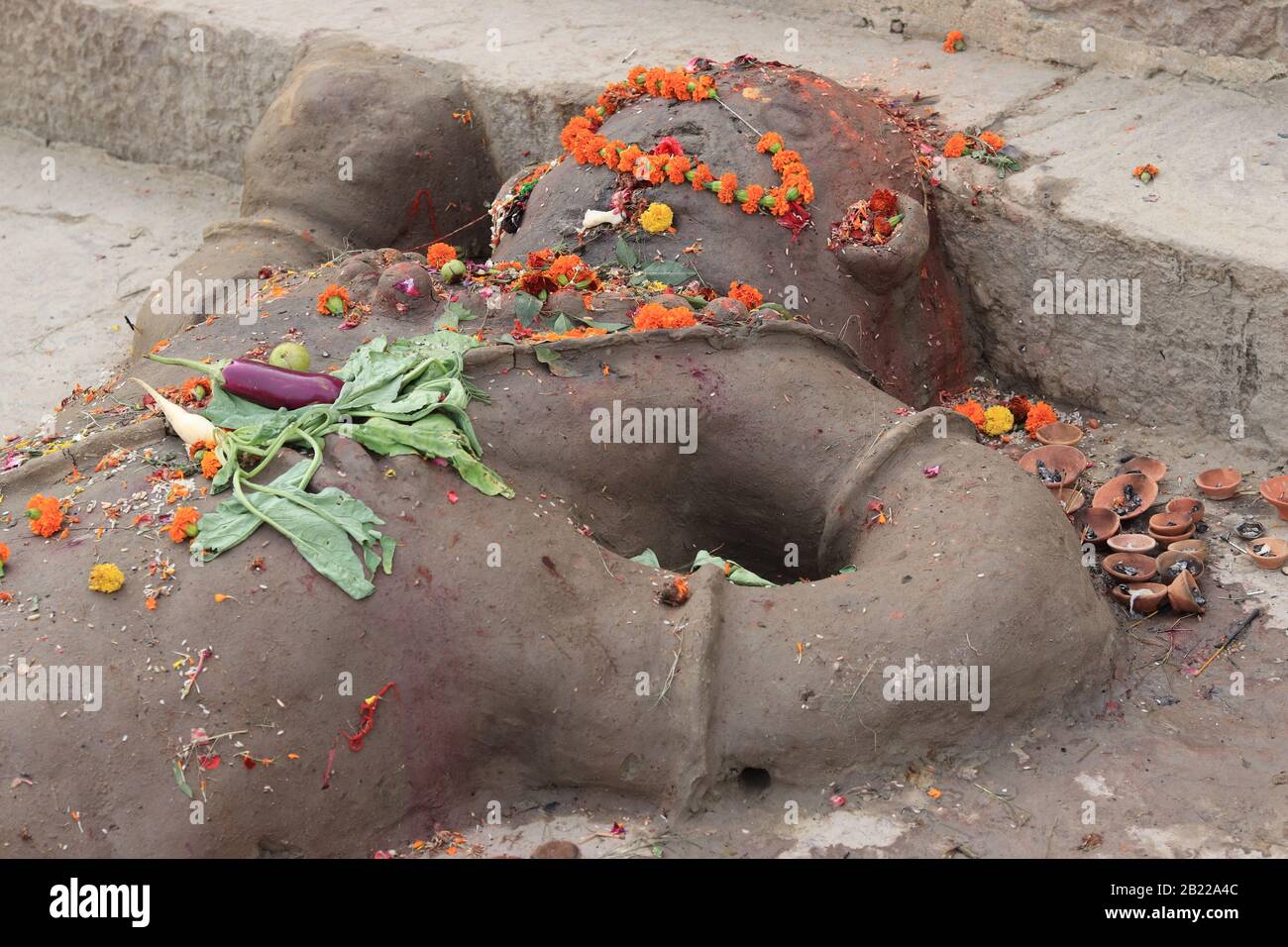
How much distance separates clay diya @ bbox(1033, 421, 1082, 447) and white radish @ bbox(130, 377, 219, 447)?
2718mm

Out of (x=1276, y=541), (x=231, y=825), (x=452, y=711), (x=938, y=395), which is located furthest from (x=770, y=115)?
(x=231, y=825)

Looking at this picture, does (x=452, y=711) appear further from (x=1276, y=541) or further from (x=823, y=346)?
(x=1276, y=541)

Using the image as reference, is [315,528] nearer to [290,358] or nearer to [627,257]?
[290,358]

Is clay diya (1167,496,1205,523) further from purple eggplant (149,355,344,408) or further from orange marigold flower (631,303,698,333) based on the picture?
purple eggplant (149,355,344,408)

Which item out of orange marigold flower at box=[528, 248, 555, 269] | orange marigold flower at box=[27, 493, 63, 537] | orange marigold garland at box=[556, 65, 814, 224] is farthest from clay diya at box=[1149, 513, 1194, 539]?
orange marigold flower at box=[27, 493, 63, 537]

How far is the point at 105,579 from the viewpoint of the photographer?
11.7 feet

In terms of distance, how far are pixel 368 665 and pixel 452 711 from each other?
25cm

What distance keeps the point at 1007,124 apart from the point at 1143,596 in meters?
2.03

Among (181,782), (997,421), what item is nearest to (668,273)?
(997,421)

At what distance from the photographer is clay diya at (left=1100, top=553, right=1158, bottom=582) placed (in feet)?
14.5

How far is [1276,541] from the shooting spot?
446 cm

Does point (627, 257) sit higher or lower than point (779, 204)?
lower

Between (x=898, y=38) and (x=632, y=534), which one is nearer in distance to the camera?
(x=632, y=534)

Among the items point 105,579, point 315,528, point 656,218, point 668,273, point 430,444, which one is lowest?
point 105,579
